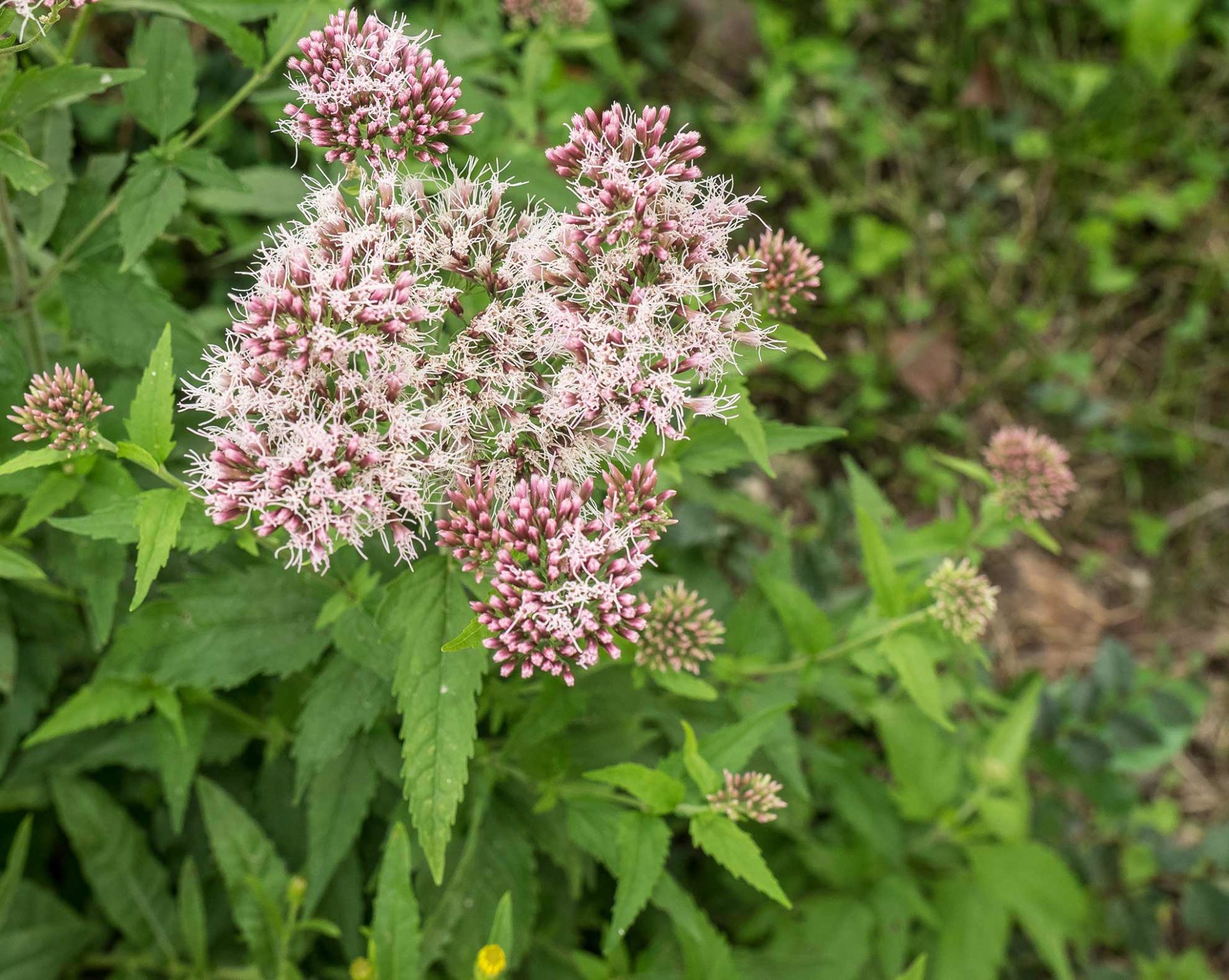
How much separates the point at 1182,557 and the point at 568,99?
14.2 ft

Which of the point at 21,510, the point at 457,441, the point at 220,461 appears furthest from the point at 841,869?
the point at 21,510

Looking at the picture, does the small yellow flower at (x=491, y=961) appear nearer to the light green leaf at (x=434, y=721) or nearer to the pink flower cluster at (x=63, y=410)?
the light green leaf at (x=434, y=721)

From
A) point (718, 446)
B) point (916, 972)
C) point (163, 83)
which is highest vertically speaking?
point (163, 83)

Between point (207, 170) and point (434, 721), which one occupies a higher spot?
point (207, 170)

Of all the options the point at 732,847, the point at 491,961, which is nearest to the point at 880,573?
the point at 732,847

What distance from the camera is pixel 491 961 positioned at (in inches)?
93.7

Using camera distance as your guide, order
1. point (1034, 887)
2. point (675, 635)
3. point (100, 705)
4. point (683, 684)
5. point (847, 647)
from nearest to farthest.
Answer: point (683, 684)
point (675, 635)
point (100, 705)
point (847, 647)
point (1034, 887)

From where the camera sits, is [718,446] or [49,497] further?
[718,446]

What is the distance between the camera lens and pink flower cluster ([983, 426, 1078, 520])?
315 centimetres

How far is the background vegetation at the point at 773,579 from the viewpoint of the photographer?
9.03 ft

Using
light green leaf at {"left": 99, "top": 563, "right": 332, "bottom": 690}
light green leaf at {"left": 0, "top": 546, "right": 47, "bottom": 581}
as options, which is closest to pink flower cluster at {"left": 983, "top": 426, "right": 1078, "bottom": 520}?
light green leaf at {"left": 99, "top": 563, "right": 332, "bottom": 690}

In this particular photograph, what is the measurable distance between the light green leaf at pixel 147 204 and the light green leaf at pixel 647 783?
176 cm

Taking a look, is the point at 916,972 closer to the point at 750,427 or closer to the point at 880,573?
the point at 880,573

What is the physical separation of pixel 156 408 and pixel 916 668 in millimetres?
2102
